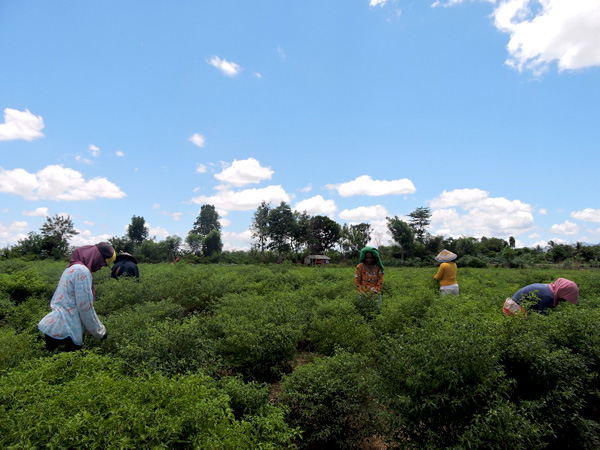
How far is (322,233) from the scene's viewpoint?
4862 cm

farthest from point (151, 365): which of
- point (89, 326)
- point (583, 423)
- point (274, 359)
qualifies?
point (583, 423)

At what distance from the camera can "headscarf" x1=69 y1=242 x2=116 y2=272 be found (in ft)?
13.4

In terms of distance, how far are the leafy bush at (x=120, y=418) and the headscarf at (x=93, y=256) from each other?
1579mm

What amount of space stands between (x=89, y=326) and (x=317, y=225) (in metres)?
43.8

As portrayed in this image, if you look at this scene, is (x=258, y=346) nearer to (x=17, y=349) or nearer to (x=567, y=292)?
(x=17, y=349)

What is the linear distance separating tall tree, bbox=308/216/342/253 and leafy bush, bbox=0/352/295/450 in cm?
4295

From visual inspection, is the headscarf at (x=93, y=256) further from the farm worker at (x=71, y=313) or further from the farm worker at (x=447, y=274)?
the farm worker at (x=447, y=274)

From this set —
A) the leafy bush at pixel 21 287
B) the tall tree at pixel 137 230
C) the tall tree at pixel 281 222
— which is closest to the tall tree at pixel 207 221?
the tall tree at pixel 137 230

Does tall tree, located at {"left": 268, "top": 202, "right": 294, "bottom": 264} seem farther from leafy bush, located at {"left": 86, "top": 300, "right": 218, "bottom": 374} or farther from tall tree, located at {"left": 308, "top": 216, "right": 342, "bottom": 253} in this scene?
leafy bush, located at {"left": 86, "top": 300, "right": 218, "bottom": 374}

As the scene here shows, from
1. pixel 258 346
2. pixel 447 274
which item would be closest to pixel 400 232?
pixel 447 274

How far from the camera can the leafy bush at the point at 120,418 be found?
1946 millimetres

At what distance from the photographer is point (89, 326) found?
3.81 m

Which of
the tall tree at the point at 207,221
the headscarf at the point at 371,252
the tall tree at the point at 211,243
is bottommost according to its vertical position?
the headscarf at the point at 371,252

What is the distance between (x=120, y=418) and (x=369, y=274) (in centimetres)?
542
